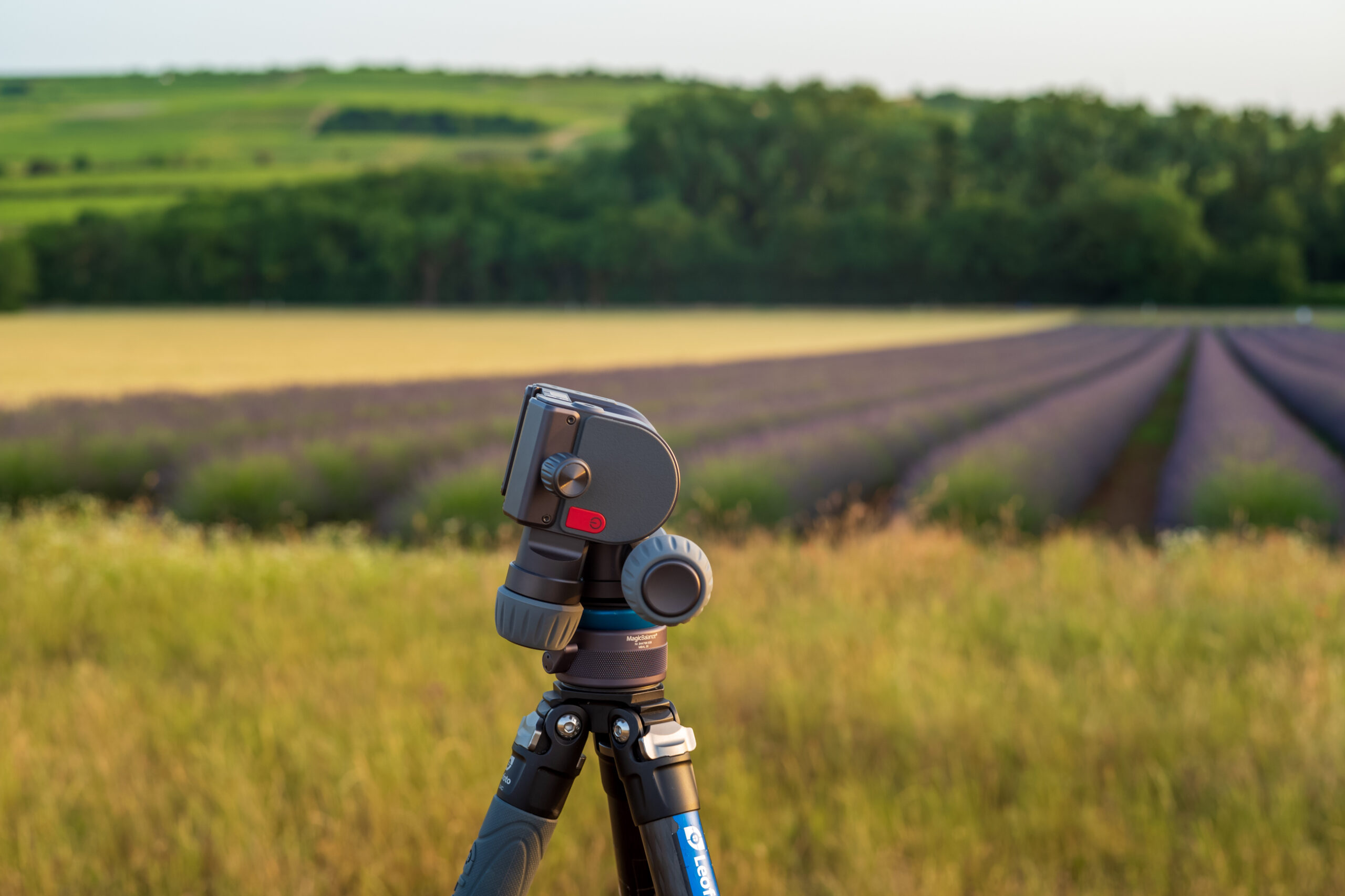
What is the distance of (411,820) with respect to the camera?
1.92 meters

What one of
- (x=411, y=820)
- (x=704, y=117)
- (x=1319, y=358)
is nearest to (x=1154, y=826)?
(x=411, y=820)

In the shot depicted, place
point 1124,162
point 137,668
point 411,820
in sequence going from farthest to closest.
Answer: point 1124,162 < point 137,668 < point 411,820

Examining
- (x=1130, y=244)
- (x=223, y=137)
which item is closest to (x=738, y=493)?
(x=1130, y=244)

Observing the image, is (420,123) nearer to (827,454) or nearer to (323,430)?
(323,430)

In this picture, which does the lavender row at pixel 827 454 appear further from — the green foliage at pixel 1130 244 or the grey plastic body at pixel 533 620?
the green foliage at pixel 1130 244

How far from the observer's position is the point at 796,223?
72375mm

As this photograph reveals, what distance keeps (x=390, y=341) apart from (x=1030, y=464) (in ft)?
102

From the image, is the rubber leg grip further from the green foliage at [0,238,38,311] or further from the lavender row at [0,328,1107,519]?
the green foliage at [0,238,38,311]

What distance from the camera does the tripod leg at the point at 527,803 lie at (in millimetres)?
777

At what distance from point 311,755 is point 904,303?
7141 centimetres

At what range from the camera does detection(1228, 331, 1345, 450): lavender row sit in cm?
1042

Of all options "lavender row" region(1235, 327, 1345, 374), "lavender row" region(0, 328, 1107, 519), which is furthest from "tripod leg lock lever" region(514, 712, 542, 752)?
"lavender row" region(1235, 327, 1345, 374)

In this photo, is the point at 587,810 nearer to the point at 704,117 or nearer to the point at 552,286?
the point at 552,286

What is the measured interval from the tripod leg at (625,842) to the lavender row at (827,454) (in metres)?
4.76
